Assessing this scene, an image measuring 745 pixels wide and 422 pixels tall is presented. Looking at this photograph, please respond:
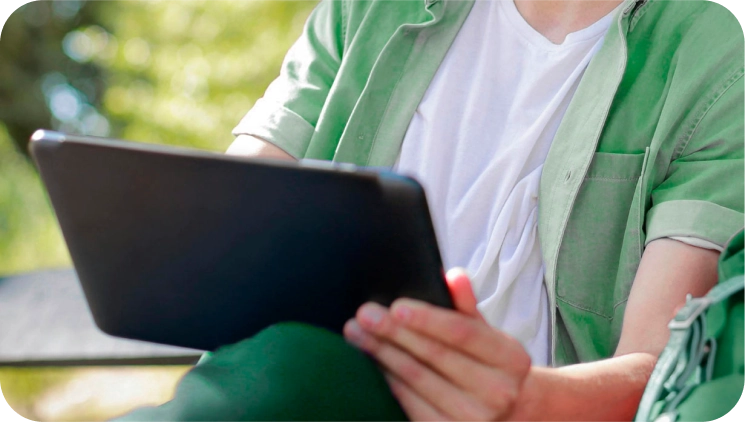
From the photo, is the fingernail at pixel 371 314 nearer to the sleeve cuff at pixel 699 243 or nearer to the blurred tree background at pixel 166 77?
the sleeve cuff at pixel 699 243

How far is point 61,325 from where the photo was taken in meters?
1.97

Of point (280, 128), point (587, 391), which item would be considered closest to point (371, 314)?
point (587, 391)

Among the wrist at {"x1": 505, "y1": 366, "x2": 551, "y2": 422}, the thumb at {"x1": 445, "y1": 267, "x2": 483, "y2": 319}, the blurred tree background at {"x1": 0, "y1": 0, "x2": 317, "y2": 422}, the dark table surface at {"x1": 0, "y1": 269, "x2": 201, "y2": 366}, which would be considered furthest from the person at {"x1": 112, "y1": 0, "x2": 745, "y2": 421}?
the blurred tree background at {"x1": 0, "y1": 0, "x2": 317, "y2": 422}

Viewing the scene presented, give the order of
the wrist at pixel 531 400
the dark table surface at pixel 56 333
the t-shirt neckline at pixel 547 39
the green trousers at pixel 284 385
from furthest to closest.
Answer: the dark table surface at pixel 56 333 < the t-shirt neckline at pixel 547 39 < the wrist at pixel 531 400 < the green trousers at pixel 284 385

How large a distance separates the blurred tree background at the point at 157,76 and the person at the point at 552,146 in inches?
115

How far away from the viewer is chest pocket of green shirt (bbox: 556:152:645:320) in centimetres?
122

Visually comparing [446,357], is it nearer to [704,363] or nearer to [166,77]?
→ [704,363]

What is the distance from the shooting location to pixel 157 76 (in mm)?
4848

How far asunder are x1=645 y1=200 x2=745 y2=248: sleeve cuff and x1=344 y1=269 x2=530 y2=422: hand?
0.42 m

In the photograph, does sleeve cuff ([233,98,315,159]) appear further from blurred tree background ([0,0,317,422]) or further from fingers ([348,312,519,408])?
blurred tree background ([0,0,317,422])

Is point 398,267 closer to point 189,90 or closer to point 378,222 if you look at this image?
point 378,222

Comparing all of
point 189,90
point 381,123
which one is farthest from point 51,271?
point 189,90

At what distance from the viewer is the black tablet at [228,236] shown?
0.79m

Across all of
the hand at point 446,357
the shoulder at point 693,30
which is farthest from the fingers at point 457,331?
the shoulder at point 693,30
